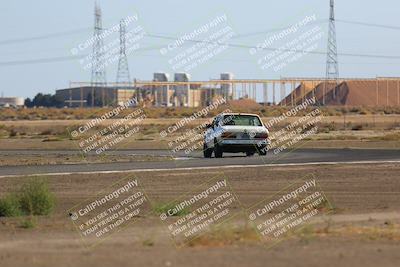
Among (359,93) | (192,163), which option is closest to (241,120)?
(192,163)

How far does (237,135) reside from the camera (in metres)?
38.1

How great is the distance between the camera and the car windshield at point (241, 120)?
1532 inches

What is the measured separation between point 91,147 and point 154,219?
35.7 m

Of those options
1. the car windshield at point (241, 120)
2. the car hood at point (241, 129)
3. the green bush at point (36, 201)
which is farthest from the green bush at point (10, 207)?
the car windshield at point (241, 120)

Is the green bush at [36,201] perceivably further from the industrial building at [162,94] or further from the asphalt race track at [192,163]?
the industrial building at [162,94]

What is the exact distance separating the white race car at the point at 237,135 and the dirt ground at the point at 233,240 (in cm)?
1191

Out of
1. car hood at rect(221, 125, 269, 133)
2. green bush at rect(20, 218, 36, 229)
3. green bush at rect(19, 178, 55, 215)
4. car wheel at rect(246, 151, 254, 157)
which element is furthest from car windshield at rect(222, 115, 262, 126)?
green bush at rect(20, 218, 36, 229)

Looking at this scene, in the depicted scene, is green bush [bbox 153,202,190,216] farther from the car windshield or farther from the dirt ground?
the car windshield

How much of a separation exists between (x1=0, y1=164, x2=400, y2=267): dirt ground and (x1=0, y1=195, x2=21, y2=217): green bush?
0.78 m

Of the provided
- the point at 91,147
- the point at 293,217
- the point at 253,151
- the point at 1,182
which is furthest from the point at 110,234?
the point at 91,147

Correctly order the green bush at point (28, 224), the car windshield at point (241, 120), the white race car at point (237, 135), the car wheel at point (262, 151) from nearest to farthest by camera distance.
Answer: the green bush at point (28, 224) → the white race car at point (237, 135) → the car wheel at point (262, 151) → the car windshield at point (241, 120)

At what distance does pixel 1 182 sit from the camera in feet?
91.1

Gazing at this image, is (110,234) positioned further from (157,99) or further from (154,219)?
(157,99)

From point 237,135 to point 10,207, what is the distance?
1887 centimetres
